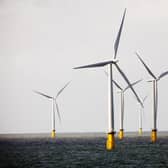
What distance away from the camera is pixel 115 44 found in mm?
63344

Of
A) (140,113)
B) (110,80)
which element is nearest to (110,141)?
(110,80)

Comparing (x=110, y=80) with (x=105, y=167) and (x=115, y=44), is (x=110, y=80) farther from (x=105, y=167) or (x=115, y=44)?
(x=105, y=167)

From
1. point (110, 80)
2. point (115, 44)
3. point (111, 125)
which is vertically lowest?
point (111, 125)

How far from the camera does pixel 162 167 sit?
5022 cm

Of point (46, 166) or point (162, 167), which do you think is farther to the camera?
point (46, 166)

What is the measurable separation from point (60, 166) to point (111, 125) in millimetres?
12671

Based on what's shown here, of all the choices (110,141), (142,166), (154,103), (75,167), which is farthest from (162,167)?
(154,103)

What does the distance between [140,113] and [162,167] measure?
269 ft

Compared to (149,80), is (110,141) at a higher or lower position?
lower

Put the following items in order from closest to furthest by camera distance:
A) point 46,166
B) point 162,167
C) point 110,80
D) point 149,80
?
point 162,167 → point 46,166 → point 110,80 → point 149,80

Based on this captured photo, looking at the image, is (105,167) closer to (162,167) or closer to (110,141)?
(162,167)

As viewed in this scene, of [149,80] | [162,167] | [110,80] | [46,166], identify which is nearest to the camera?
[162,167]

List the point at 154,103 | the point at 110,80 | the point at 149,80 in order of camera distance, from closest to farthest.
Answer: the point at 110,80 < the point at 154,103 < the point at 149,80

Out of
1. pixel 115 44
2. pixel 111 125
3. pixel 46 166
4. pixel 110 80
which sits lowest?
pixel 46 166
